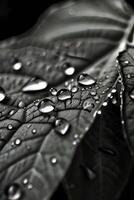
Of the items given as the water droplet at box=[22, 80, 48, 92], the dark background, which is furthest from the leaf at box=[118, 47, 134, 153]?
the dark background

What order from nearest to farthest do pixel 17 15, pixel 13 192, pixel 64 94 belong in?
pixel 13 192 → pixel 64 94 → pixel 17 15

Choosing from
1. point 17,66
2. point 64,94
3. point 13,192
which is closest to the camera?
point 13,192

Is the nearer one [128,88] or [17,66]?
[128,88]

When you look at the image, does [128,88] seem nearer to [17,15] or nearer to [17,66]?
[17,66]

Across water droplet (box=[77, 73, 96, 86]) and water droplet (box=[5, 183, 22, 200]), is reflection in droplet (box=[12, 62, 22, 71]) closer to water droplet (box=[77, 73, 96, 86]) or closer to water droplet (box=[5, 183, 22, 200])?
water droplet (box=[77, 73, 96, 86])

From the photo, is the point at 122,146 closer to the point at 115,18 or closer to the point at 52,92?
Answer: the point at 52,92

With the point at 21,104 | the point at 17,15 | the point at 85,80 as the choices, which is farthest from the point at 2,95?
the point at 17,15

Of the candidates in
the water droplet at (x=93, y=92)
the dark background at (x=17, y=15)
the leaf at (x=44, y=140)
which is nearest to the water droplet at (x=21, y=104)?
the leaf at (x=44, y=140)

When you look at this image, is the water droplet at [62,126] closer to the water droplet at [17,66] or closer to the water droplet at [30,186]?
the water droplet at [30,186]
